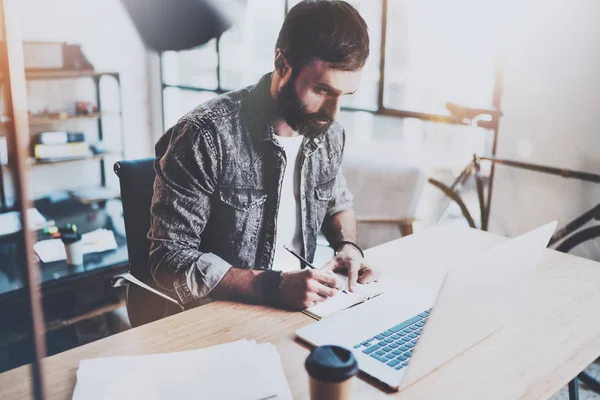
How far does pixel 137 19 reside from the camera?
4.60 feet

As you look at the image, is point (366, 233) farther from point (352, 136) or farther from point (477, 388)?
point (477, 388)

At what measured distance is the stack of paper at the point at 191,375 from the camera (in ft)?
2.53

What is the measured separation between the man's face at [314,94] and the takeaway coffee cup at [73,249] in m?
1.27

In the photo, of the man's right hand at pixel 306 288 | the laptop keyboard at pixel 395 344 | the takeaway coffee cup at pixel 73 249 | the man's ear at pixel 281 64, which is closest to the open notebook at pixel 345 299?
the man's right hand at pixel 306 288

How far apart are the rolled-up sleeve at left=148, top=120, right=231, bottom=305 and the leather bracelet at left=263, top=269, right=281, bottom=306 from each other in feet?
0.36

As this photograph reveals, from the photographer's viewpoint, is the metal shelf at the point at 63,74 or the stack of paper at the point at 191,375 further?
the metal shelf at the point at 63,74

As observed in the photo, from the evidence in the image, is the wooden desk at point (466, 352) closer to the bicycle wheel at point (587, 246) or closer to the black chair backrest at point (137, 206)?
the black chair backrest at point (137, 206)

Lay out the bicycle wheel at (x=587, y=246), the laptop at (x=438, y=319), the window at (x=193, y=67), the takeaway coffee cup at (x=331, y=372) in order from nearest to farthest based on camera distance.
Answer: the takeaway coffee cup at (x=331, y=372)
the laptop at (x=438, y=319)
the bicycle wheel at (x=587, y=246)
the window at (x=193, y=67)

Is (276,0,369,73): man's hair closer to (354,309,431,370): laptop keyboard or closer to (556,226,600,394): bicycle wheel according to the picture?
(354,309,431,370): laptop keyboard

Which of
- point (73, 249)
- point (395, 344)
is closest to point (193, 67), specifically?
point (73, 249)

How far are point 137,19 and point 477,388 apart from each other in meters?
1.19

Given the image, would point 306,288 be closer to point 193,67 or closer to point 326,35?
point 326,35

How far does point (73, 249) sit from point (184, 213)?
1.23 m

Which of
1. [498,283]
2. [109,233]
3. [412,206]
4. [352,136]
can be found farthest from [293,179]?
[352,136]
